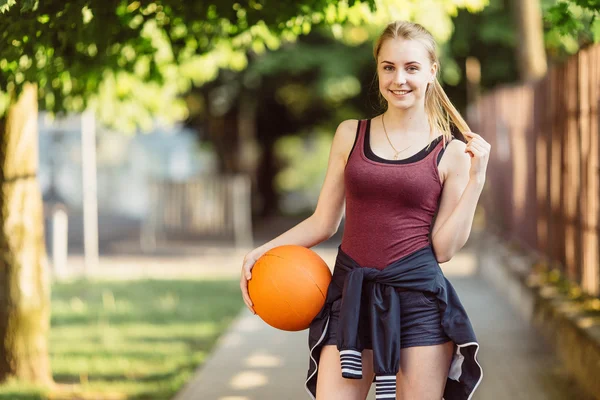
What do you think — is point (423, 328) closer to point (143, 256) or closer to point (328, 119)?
point (143, 256)

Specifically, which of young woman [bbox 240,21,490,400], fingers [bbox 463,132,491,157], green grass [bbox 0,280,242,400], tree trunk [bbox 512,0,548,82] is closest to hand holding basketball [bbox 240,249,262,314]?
young woman [bbox 240,21,490,400]

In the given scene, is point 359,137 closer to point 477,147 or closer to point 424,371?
point 477,147

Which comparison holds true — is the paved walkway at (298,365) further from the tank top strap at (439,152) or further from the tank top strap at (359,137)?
the tank top strap at (439,152)

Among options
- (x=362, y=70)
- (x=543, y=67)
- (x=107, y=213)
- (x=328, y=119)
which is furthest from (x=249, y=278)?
(x=107, y=213)

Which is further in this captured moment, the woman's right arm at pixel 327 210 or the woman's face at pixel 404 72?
the woman's right arm at pixel 327 210

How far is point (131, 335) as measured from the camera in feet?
30.7

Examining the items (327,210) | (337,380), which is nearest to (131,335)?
(327,210)

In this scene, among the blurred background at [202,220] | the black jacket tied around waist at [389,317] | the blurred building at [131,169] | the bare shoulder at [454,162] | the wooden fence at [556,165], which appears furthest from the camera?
the blurred building at [131,169]

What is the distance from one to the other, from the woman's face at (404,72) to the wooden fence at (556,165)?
3400mm

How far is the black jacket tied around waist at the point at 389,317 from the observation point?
3416mm

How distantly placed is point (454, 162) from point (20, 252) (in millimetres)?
4126

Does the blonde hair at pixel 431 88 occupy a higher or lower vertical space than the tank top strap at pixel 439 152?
higher

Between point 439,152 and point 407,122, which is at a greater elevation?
point 407,122

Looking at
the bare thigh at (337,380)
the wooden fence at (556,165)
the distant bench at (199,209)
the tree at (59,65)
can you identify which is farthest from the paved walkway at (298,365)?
the distant bench at (199,209)
